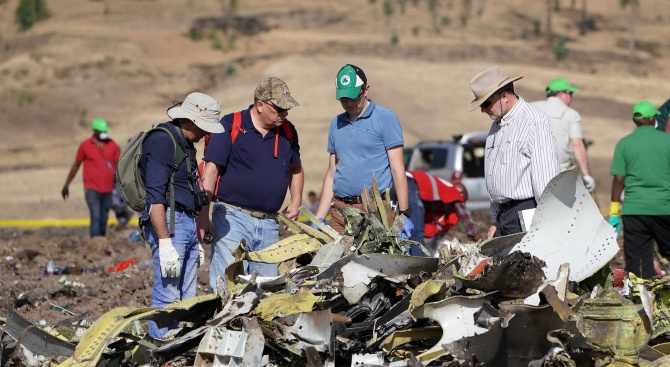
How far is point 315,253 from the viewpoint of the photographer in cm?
624

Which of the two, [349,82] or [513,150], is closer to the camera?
[513,150]

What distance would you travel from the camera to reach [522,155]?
654 cm

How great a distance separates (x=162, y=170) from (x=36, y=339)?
1.35m

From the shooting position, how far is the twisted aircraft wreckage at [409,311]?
5023 millimetres

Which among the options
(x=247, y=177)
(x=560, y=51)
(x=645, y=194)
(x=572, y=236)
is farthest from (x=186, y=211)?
(x=560, y=51)

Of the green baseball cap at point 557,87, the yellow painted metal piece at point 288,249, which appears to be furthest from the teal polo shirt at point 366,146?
the green baseball cap at point 557,87

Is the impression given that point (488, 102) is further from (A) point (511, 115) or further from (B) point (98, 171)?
(B) point (98, 171)

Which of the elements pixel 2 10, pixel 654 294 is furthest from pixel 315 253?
pixel 2 10

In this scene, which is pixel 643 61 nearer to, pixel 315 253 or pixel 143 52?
pixel 143 52

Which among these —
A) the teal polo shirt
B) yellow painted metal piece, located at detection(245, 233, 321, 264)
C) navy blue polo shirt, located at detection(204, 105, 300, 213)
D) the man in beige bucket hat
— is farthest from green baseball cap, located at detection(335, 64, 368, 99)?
yellow painted metal piece, located at detection(245, 233, 321, 264)

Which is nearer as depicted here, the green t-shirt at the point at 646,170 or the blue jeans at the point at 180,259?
the blue jeans at the point at 180,259

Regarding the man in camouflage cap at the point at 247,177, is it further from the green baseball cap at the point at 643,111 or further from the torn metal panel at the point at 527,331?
the green baseball cap at the point at 643,111

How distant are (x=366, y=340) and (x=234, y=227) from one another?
2000 mm

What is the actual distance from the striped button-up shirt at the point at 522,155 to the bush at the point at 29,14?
5966cm
